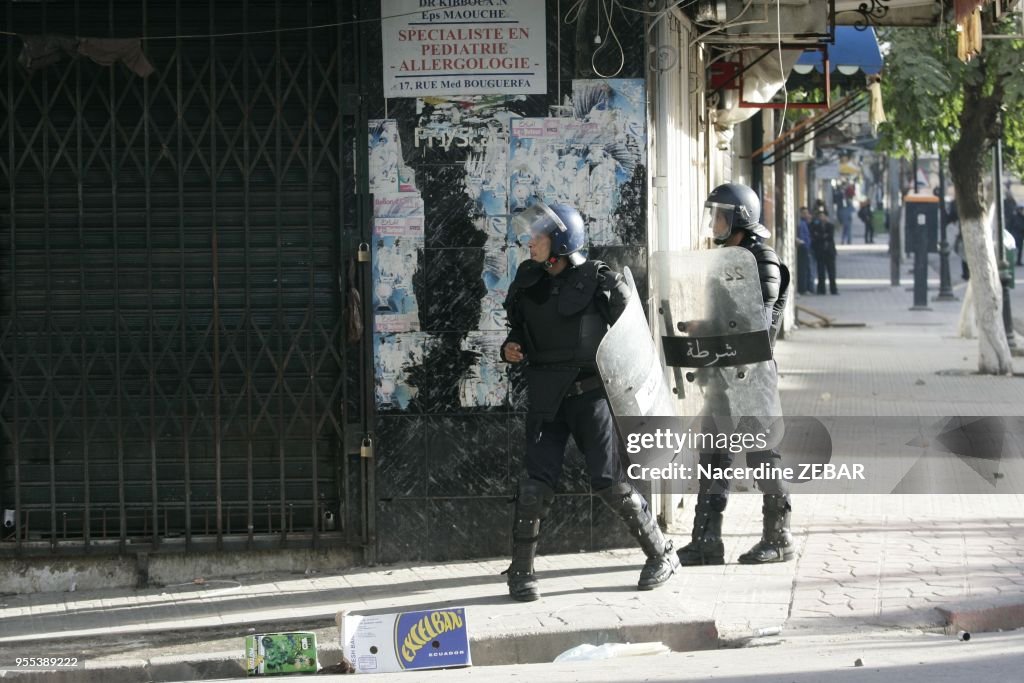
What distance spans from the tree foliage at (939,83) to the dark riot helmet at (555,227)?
8577 mm

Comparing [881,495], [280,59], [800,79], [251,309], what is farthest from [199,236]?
[800,79]

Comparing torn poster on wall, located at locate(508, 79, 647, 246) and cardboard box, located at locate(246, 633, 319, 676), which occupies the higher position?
torn poster on wall, located at locate(508, 79, 647, 246)

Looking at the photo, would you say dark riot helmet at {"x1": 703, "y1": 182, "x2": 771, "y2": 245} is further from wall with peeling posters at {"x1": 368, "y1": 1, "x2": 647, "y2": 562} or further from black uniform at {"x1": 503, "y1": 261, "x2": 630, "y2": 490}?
black uniform at {"x1": 503, "y1": 261, "x2": 630, "y2": 490}

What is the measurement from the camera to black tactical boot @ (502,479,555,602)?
7.15m

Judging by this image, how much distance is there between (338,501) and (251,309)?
3.65 feet

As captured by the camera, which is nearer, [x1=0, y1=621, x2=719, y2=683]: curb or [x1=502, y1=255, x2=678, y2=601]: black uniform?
[x1=0, y1=621, x2=719, y2=683]: curb

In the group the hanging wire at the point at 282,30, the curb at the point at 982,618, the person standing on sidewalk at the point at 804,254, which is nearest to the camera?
the curb at the point at 982,618

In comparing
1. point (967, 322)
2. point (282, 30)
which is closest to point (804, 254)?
point (967, 322)

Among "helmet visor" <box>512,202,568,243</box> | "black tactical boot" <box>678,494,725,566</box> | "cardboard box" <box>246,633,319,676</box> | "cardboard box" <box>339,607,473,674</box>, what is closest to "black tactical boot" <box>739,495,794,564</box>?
"black tactical boot" <box>678,494,725,566</box>

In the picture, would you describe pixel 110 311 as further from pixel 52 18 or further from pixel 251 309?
pixel 52 18

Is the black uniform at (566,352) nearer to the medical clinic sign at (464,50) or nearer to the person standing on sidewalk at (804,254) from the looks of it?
the medical clinic sign at (464,50)

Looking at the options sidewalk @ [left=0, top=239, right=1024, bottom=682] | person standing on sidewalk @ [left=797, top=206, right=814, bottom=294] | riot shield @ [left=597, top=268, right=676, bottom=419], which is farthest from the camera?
person standing on sidewalk @ [left=797, top=206, right=814, bottom=294]

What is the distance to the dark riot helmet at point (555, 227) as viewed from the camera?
709 cm

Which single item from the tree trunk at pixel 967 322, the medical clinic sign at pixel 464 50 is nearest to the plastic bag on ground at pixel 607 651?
the medical clinic sign at pixel 464 50
